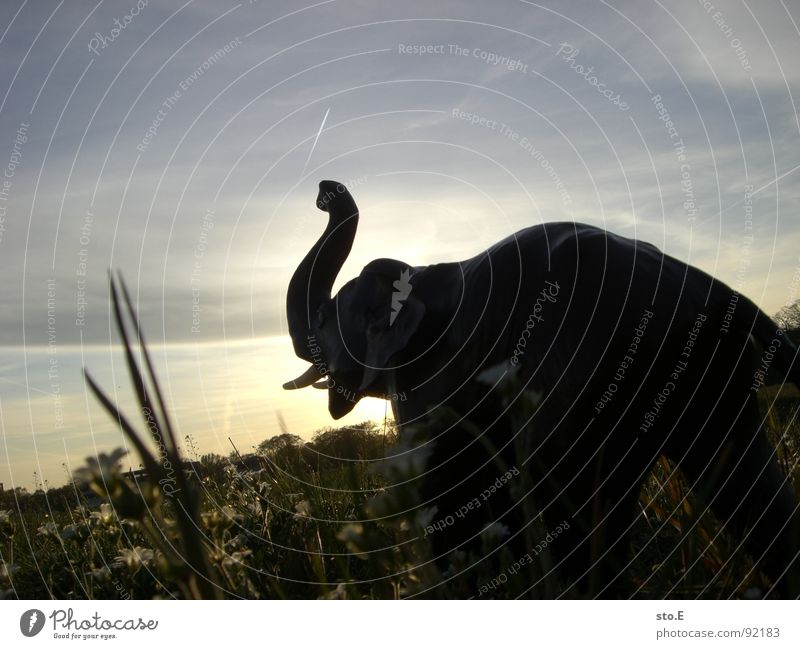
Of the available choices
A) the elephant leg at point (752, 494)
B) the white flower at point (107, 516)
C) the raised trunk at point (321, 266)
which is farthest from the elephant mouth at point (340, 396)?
the elephant leg at point (752, 494)

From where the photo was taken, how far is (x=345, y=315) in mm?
4031

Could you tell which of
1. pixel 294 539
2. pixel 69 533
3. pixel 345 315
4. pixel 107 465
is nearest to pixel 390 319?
pixel 345 315

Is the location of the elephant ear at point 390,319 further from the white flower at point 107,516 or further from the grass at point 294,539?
the white flower at point 107,516

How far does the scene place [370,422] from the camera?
4684 millimetres

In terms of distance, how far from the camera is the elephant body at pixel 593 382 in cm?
301

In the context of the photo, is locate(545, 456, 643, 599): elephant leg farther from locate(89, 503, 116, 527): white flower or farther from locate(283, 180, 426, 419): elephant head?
locate(89, 503, 116, 527): white flower

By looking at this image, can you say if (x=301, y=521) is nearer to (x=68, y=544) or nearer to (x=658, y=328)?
(x=68, y=544)

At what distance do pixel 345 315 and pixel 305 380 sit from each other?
745mm

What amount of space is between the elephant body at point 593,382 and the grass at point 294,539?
22 cm

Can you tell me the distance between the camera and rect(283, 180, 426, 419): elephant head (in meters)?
3.85

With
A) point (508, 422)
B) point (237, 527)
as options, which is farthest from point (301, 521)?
point (508, 422)

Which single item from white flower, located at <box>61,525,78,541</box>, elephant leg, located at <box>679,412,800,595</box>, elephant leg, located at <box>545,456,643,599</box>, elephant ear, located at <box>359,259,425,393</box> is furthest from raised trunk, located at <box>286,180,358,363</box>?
elephant leg, located at <box>679,412,800,595</box>
